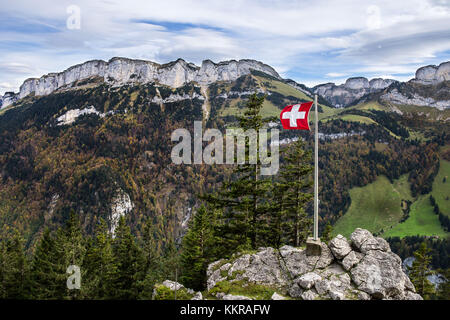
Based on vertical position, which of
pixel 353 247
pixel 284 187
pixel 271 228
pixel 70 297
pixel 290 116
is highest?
pixel 290 116

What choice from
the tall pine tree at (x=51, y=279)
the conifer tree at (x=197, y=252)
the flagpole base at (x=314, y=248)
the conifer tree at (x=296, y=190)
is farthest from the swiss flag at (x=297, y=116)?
the tall pine tree at (x=51, y=279)

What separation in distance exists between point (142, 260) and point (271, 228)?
17453mm

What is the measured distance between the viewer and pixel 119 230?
40.5 metres

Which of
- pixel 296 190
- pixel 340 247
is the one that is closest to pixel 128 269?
pixel 296 190

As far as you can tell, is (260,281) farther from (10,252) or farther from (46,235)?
(10,252)

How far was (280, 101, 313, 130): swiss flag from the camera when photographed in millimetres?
16219

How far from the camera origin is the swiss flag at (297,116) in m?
16.2

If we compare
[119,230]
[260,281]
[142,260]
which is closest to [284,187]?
[260,281]

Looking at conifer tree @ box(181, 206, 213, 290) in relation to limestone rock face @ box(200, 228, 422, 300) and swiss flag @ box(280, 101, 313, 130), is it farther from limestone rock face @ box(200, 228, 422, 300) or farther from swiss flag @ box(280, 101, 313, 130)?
swiss flag @ box(280, 101, 313, 130)

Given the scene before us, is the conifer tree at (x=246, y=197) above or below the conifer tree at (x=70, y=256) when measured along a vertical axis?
above

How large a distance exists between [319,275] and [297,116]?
9109 millimetres

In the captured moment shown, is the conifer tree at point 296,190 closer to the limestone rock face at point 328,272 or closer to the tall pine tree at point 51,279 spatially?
the limestone rock face at point 328,272

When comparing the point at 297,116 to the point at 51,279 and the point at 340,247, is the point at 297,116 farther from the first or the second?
the point at 51,279
